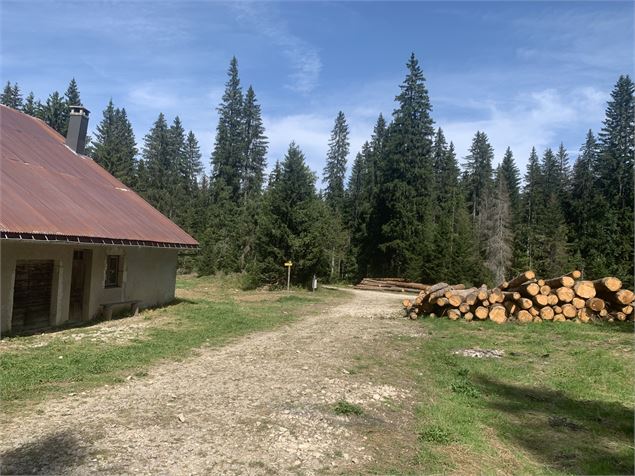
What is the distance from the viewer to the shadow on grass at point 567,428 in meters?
5.10

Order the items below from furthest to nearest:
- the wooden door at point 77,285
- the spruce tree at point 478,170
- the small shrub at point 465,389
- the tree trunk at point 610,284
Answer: the spruce tree at point 478,170
the tree trunk at point 610,284
the wooden door at point 77,285
the small shrub at point 465,389

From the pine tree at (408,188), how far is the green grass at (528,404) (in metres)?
24.9

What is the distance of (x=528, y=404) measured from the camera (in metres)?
7.02

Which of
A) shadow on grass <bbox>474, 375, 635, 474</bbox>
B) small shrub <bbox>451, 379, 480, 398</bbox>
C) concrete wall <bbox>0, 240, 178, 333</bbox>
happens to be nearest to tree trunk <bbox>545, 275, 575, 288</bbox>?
shadow on grass <bbox>474, 375, 635, 474</bbox>

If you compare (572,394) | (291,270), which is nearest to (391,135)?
(291,270)

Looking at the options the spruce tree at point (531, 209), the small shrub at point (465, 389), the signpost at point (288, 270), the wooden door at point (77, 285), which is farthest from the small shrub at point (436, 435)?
the spruce tree at point (531, 209)

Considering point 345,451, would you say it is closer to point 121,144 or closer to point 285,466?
point 285,466

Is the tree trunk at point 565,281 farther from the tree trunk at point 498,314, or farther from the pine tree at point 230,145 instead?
the pine tree at point 230,145

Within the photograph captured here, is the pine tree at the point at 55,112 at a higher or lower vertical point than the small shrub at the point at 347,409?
higher

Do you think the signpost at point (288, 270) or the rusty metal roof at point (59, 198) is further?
the signpost at point (288, 270)

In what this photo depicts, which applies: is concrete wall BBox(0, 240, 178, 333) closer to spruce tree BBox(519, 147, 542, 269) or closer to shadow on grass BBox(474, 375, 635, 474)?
shadow on grass BBox(474, 375, 635, 474)

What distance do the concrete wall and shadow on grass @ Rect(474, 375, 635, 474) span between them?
9637mm

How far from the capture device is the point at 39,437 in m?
4.87

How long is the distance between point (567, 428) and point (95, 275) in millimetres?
11781
